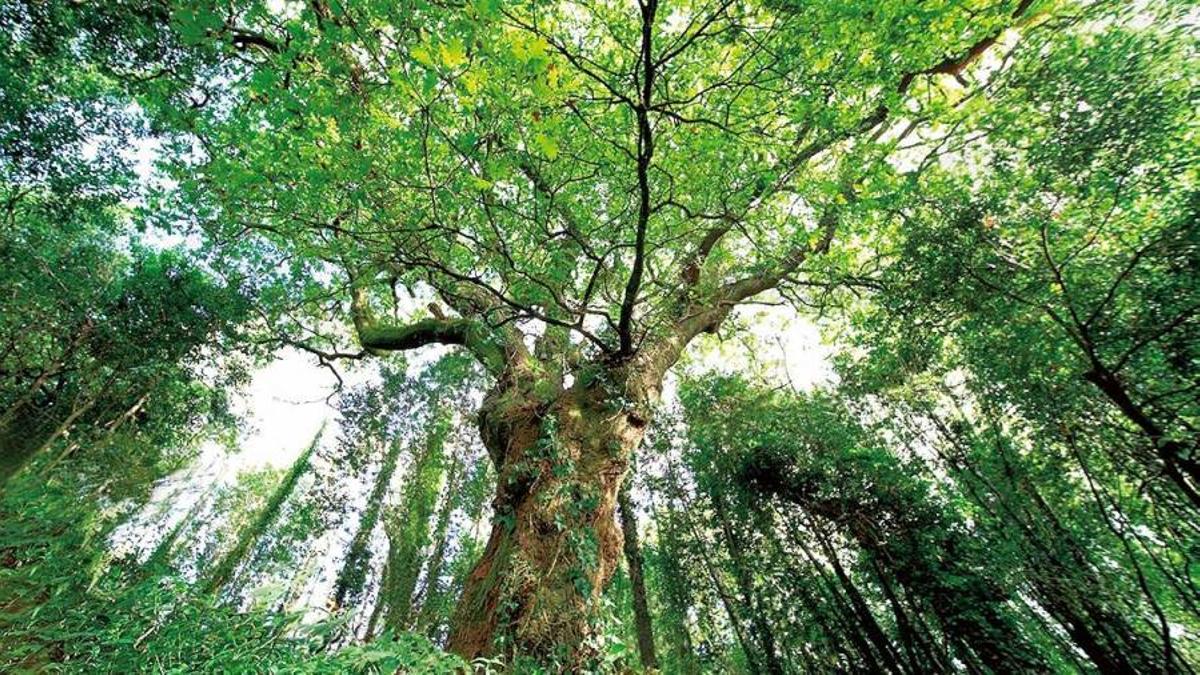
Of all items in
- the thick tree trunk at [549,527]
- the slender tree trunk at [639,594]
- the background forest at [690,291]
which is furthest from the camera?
the slender tree trunk at [639,594]

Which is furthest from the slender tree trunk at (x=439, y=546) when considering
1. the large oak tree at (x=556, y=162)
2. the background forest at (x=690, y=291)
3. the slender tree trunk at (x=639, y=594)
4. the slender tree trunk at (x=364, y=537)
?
the large oak tree at (x=556, y=162)

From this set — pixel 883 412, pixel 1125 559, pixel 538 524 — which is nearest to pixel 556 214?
pixel 538 524

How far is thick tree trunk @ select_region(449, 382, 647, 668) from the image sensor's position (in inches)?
Result: 114

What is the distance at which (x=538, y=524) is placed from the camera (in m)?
3.47

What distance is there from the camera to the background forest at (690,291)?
8.43 ft

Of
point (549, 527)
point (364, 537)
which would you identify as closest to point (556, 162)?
point (549, 527)

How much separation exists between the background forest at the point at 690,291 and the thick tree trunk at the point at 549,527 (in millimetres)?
26

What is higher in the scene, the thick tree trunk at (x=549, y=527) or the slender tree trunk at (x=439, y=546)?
the slender tree trunk at (x=439, y=546)

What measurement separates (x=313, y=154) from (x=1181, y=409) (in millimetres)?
5885

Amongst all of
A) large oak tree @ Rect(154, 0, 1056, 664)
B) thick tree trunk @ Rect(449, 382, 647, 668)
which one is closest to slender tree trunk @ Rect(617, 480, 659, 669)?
thick tree trunk @ Rect(449, 382, 647, 668)

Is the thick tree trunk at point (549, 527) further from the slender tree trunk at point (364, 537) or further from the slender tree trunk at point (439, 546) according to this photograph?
the slender tree trunk at point (364, 537)

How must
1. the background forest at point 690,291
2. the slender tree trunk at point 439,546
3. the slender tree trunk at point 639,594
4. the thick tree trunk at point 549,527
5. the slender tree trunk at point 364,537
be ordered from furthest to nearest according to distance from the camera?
the slender tree trunk at point 364,537, the slender tree trunk at point 439,546, the slender tree trunk at point 639,594, the thick tree trunk at point 549,527, the background forest at point 690,291

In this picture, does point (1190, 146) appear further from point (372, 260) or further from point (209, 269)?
point (209, 269)

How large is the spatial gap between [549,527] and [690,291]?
9.26 ft
